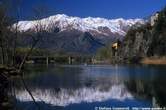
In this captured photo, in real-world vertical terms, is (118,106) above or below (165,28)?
below

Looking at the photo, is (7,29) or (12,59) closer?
(7,29)

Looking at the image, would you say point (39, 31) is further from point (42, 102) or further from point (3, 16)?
→ point (42, 102)

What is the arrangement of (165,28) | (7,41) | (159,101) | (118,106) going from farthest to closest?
(165,28) < (7,41) < (159,101) < (118,106)

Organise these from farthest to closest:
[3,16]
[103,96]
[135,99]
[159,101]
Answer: [3,16], [103,96], [135,99], [159,101]

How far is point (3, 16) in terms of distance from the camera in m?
78.9

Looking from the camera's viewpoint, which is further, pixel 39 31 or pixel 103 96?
pixel 39 31

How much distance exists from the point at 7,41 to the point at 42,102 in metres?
52.2

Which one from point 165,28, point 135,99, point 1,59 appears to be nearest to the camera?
point 135,99

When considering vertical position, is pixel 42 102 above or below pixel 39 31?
below

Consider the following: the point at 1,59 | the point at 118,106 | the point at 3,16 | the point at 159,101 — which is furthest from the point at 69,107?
the point at 1,59

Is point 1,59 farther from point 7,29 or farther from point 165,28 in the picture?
point 165,28

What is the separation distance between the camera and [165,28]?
197125 mm

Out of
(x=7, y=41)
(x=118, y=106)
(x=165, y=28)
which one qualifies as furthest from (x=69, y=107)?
Result: (x=165, y=28)

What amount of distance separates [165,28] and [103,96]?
162386mm
